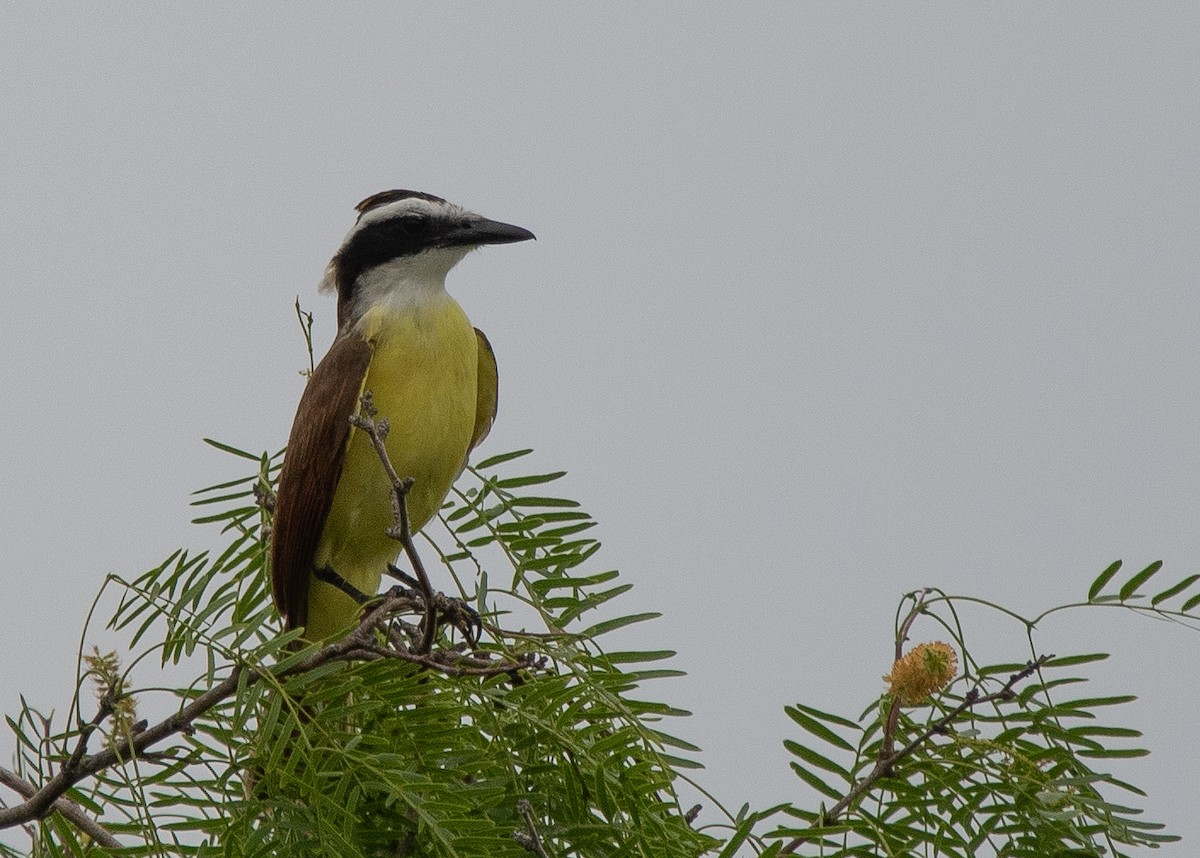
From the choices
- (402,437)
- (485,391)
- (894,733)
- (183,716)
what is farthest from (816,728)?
(485,391)

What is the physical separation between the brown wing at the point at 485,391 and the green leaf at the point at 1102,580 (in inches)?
103

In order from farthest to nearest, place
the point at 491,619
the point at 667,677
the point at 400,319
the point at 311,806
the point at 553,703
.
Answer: the point at 400,319
the point at 491,619
the point at 667,677
the point at 553,703
the point at 311,806

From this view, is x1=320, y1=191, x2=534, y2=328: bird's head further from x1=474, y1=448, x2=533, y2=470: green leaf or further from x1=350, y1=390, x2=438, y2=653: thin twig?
x1=350, y1=390, x2=438, y2=653: thin twig

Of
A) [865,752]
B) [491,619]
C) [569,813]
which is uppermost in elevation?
[491,619]

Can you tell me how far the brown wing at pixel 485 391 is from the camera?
476cm

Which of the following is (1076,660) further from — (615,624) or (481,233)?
(481,233)

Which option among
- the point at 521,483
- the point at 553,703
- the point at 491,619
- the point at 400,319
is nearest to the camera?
the point at 553,703

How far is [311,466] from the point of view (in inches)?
162

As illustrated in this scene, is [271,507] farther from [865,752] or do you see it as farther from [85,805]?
[865,752]

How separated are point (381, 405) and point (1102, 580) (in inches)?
93.3

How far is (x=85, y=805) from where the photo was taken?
8.09ft

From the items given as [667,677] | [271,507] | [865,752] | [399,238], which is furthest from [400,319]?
[865,752]

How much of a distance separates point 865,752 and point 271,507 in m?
1.55

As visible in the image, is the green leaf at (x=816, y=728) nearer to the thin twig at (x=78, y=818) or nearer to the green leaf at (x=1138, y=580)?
the green leaf at (x=1138, y=580)
